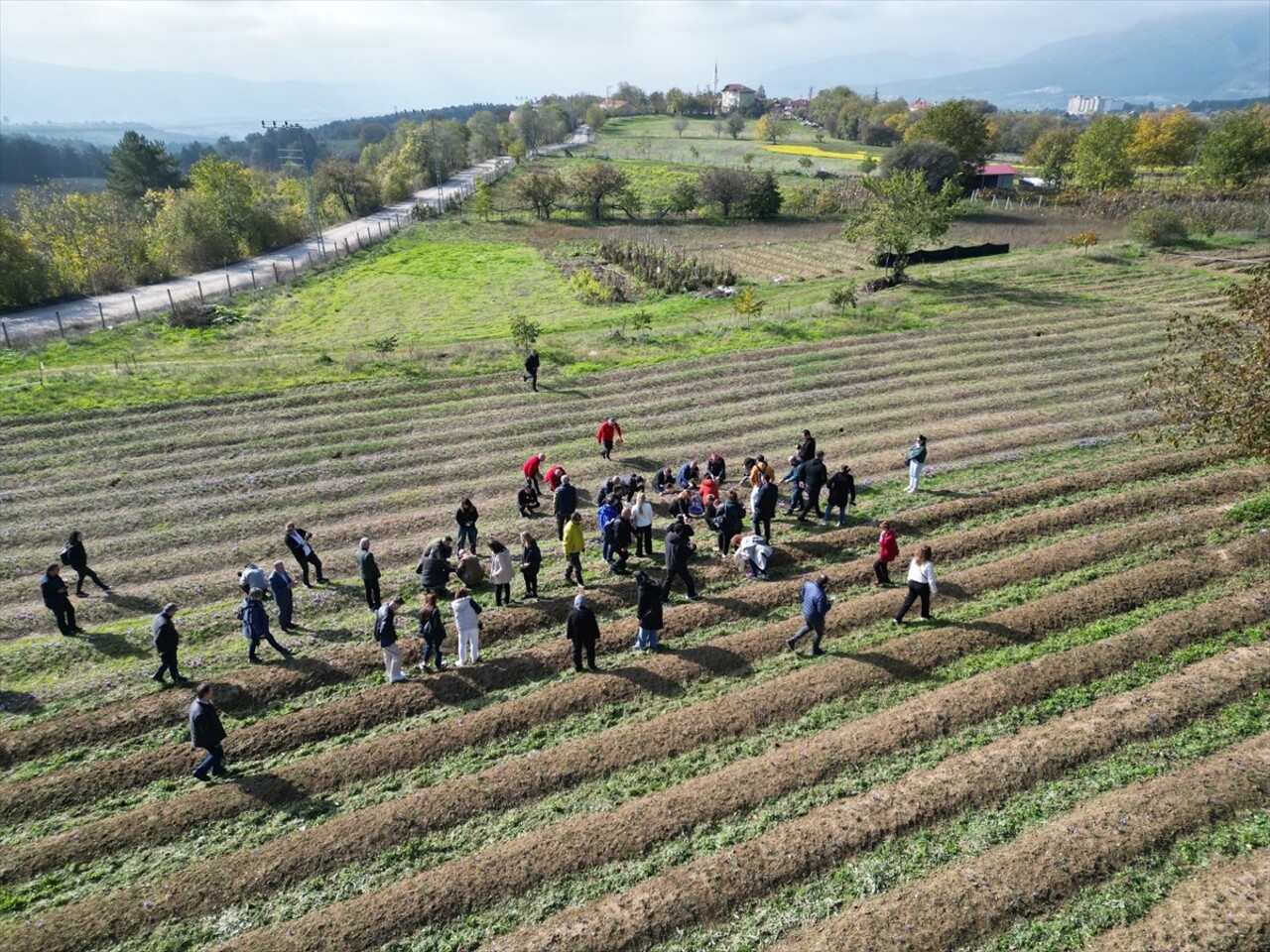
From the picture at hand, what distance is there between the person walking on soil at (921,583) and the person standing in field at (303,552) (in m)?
14.3

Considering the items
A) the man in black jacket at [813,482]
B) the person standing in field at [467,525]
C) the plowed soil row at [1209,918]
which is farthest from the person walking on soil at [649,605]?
the plowed soil row at [1209,918]

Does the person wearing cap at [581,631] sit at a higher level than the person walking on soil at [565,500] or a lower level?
lower

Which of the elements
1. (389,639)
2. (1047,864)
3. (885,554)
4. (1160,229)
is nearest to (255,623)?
(389,639)

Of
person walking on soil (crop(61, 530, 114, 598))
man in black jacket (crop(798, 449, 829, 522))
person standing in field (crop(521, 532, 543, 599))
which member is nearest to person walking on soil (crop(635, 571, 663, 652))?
person standing in field (crop(521, 532, 543, 599))

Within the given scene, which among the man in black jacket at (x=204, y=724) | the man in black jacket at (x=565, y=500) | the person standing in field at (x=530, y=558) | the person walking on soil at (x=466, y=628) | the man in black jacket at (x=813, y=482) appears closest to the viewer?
the man in black jacket at (x=204, y=724)

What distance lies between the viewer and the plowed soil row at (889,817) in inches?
387

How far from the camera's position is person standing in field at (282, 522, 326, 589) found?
59.0 feet

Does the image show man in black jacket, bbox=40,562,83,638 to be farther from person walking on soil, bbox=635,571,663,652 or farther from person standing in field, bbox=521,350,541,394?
person standing in field, bbox=521,350,541,394

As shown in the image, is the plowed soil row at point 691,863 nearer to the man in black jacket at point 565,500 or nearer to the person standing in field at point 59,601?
the man in black jacket at point 565,500

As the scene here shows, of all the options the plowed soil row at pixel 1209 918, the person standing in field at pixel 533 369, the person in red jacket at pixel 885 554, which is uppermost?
the person standing in field at pixel 533 369

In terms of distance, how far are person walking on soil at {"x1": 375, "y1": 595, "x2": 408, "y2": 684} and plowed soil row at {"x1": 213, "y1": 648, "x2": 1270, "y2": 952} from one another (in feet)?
15.5

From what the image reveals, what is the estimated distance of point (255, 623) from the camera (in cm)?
1524

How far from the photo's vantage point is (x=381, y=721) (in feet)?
46.1

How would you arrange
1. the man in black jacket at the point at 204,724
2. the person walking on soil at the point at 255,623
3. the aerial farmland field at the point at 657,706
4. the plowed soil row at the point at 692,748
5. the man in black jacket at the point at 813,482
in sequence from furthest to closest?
the man in black jacket at the point at 813,482, the person walking on soil at the point at 255,623, the man in black jacket at the point at 204,724, the plowed soil row at the point at 692,748, the aerial farmland field at the point at 657,706
